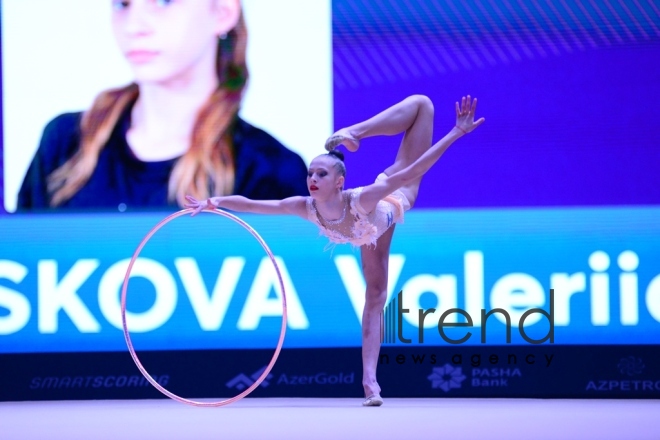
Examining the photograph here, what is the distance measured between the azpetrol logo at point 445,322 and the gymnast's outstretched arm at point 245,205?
1.45 metres

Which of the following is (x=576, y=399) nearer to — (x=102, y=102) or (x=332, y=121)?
(x=332, y=121)

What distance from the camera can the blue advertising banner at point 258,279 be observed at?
666 centimetres

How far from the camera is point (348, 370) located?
6.75 meters

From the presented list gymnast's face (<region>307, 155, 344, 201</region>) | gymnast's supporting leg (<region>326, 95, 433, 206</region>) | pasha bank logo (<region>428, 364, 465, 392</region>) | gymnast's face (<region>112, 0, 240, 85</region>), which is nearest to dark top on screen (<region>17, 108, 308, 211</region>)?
gymnast's face (<region>112, 0, 240, 85</region>)

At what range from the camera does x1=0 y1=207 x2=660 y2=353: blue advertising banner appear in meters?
6.66

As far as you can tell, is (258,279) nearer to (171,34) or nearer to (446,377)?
(446,377)

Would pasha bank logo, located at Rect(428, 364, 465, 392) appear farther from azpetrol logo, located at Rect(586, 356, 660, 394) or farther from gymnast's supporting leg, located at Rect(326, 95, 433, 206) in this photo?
gymnast's supporting leg, located at Rect(326, 95, 433, 206)

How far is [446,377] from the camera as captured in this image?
22.1ft

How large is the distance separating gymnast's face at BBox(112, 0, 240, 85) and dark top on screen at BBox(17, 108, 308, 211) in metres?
0.39

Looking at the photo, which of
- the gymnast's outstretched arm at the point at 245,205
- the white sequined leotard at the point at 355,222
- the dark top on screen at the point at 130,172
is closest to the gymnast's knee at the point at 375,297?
the white sequined leotard at the point at 355,222

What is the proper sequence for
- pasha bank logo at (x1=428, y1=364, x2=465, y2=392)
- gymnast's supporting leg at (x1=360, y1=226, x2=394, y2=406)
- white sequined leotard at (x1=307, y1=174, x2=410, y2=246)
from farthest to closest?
pasha bank logo at (x1=428, y1=364, x2=465, y2=392), gymnast's supporting leg at (x1=360, y1=226, x2=394, y2=406), white sequined leotard at (x1=307, y1=174, x2=410, y2=246)

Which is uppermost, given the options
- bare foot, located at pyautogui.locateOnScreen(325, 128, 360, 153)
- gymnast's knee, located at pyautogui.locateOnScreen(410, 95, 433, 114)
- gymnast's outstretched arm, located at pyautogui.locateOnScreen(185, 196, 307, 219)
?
gymnast's knee, located at pyautogui.locateOnScreen(410, 95, 433, 114)

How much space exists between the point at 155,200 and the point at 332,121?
1325mm

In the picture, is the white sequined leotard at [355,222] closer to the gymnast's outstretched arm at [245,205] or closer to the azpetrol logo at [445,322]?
the gymnast's outstretched arm at [245,205]
